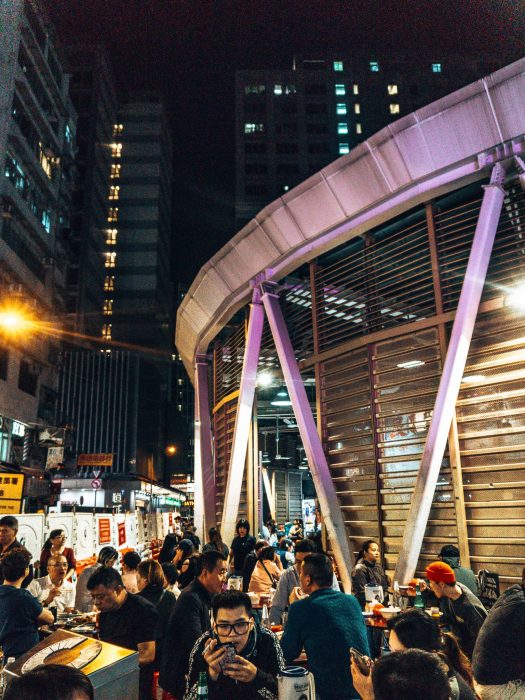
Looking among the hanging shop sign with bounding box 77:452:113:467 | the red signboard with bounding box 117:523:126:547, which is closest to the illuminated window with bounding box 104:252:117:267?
the hanging shop sign with bounding box 77:452:113:467

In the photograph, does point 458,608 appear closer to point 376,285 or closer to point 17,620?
point 17,620

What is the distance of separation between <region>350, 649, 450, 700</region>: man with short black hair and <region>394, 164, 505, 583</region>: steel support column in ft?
23.2

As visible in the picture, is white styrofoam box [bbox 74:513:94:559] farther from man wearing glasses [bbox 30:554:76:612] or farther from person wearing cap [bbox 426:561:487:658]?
person wearing cap [bbox 426:561:487:658]

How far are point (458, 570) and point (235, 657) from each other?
506cm

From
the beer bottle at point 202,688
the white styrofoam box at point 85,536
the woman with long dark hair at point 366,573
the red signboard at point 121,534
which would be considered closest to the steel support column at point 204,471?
the red signboard at point 121,534

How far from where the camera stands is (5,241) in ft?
114

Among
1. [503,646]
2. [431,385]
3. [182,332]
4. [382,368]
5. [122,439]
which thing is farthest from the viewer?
[122,439]

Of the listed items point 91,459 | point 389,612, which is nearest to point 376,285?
point 389,612

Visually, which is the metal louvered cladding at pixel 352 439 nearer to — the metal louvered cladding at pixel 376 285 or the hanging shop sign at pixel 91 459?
the metal louvered cladding at pixel 376 285

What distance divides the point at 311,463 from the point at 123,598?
6.91m

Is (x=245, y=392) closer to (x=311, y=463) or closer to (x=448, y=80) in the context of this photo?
(x=311, y=463)

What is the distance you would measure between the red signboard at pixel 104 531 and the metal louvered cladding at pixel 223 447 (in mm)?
3438

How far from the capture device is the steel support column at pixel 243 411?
13367 mm

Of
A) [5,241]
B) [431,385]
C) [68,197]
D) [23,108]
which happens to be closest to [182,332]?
[431,385]
